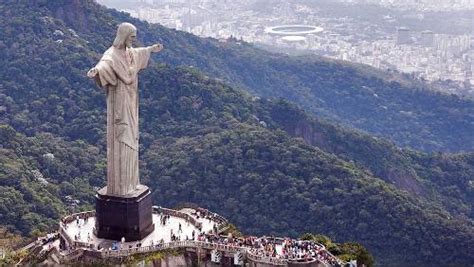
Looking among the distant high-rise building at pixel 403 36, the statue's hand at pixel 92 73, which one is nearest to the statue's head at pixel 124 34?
the statue's hand at pixel 92 73

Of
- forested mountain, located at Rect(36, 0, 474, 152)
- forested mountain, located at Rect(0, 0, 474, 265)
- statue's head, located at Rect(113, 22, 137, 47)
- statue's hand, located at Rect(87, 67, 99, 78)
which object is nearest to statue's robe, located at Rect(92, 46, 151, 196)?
statue's head, located at Rect(113, 22, 137, 47)

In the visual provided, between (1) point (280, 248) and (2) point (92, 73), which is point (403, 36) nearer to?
(1) point (280, 248)

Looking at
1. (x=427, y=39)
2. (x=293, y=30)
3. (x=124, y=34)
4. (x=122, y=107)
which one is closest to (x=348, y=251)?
(x=122, y=107)

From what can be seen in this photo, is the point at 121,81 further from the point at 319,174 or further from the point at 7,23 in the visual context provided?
the point at 7,23

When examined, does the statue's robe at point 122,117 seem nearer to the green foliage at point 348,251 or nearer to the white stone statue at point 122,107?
the white stone statue at point 122,107

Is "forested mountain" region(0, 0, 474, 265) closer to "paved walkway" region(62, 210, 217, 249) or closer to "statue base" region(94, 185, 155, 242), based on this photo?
"paved walkway" region(62, 210, 217, 249)
